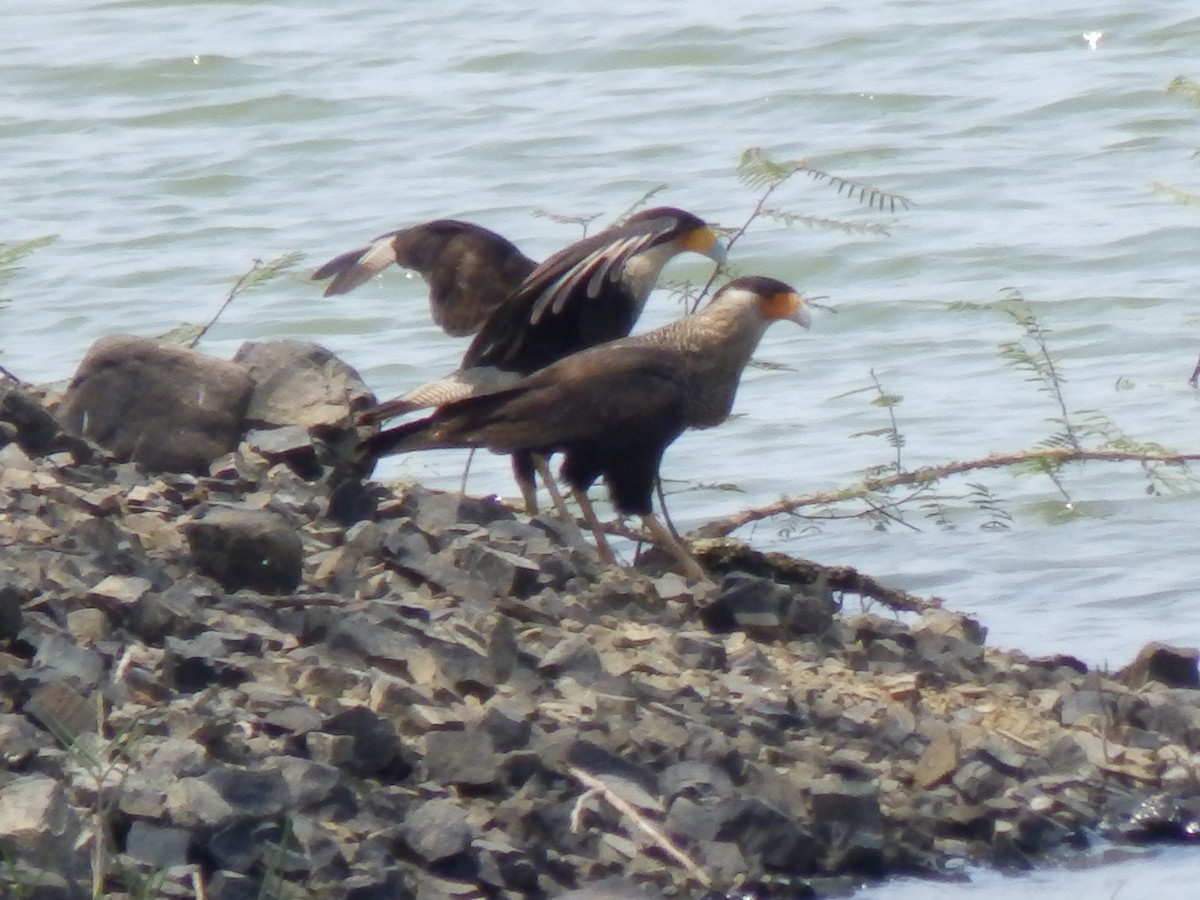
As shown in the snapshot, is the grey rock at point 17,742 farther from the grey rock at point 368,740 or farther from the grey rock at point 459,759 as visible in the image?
the grey rock at point 459,759

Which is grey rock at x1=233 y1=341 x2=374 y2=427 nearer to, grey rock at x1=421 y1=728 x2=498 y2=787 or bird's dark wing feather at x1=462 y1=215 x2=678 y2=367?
bird's dark wing feather at x1=462 y1=215 x2=678 y2=367

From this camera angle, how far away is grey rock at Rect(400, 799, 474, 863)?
4.17 meters

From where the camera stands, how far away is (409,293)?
13.0 m

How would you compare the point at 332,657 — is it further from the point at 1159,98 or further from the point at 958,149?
the point at 1159,98

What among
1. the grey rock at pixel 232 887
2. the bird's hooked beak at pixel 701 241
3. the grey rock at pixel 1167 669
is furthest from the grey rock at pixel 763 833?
the bird's hooked beak at pixel 701 241

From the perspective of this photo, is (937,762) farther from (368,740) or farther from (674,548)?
(674,548)

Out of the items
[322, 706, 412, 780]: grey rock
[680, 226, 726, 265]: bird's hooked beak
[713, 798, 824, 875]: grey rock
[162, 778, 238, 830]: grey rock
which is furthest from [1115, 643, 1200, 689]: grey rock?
[162, 778, 238, 830]: grey rock

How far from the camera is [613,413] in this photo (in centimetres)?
669

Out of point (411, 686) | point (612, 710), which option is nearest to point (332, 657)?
point (411, 686)

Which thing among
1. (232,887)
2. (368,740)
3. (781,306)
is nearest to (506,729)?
(368,740)

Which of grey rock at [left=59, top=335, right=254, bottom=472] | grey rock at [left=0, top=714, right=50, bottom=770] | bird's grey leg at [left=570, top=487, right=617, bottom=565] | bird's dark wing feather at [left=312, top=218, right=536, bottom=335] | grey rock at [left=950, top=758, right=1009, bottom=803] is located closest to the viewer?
grey rock at [left=0, top=714, right=50, bottom=770]

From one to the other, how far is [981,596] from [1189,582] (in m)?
0.73

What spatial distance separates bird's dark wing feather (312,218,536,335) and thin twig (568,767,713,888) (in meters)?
3.10

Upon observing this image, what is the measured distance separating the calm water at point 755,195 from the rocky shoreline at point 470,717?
1.68 m
